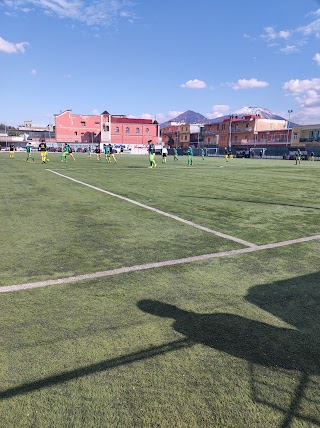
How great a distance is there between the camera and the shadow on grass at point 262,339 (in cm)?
247

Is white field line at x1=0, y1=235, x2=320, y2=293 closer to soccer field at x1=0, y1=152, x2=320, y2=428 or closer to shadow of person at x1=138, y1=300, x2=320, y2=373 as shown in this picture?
soccer field at x1=0, y1=152, x2=320, y2=428

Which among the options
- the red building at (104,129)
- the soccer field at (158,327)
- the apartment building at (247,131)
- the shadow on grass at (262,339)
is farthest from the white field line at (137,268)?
the red building at (104,129)

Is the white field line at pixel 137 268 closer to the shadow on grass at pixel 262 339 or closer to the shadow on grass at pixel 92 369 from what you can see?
the shadow on grass at pixel 262 339

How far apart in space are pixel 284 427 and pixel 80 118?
378 ft

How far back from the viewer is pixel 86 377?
8.45ft

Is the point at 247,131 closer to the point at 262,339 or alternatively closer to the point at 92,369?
the point at 262,339

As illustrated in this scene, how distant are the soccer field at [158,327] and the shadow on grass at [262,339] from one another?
1cm

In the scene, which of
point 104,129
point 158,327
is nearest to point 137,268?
point 158,327

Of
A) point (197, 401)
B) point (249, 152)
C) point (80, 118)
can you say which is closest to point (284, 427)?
point (197, 401)

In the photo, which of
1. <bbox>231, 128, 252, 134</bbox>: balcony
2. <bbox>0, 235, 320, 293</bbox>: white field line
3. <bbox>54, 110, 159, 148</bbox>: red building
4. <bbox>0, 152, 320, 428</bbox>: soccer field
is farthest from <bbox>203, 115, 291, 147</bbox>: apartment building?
<bbox>0, 152, 320, 428</bbox>: soccer field

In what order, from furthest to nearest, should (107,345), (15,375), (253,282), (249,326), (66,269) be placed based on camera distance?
(66,269) → (253,282) → (249,326) → (107,345) → (15,375)

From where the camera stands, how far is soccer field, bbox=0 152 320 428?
2316mm

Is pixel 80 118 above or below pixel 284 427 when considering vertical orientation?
above

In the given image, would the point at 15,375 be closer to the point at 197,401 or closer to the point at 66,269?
the point at 197,401
